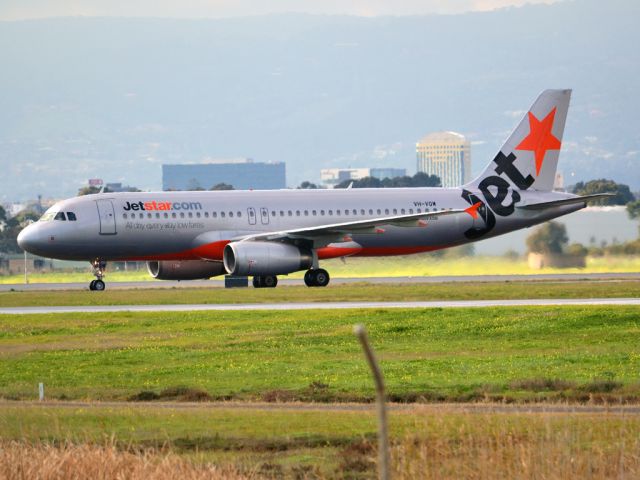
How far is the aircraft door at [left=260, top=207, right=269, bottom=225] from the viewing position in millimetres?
55781

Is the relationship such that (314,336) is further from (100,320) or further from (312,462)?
(312,462)

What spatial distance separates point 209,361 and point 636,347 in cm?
889

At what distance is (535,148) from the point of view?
6084 cm

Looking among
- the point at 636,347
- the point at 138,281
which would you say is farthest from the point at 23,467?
the point at 138,281

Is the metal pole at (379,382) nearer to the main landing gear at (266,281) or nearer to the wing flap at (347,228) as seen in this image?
the wing flap at (347,228)

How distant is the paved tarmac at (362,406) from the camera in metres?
20.8

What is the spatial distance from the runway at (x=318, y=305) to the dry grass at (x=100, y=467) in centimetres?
2560

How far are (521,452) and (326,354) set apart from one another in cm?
1477

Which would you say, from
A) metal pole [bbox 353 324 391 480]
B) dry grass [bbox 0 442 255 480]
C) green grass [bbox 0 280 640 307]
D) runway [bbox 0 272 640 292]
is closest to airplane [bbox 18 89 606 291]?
green grass [bbox 0 280 640 307]

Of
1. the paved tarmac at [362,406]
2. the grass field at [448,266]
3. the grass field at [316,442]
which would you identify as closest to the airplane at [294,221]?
the grass field at [448,266]

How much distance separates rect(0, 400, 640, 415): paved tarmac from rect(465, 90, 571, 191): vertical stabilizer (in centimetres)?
3738

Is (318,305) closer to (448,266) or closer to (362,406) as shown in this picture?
(362,406)

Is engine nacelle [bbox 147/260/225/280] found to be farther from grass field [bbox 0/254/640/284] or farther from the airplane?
grass field [bbox 0/254/640/284]

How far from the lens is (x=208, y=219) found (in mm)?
54844
